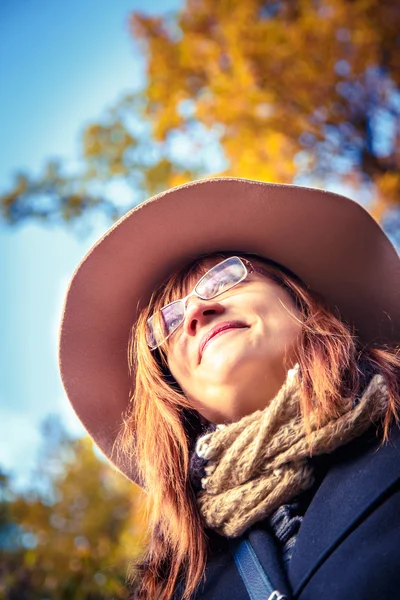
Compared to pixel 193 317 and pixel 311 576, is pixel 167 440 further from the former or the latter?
pixel 311 576

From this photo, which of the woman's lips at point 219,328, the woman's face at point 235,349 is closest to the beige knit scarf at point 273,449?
the woman's face at point 235,349

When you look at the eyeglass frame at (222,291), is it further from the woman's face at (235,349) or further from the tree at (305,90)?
the tree at (305,90)

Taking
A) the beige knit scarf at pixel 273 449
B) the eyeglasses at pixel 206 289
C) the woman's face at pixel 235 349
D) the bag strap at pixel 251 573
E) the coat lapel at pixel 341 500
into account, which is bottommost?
the bag strap at pixel 251 573

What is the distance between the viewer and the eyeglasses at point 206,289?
5.50 ft

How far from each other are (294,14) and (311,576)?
5.98 meters

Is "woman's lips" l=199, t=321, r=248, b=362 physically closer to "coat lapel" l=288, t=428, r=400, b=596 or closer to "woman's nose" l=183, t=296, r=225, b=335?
"woman's nose" l=183, t=296, r=225, b=335

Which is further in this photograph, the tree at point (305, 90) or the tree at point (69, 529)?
the tree at point (305, 90)

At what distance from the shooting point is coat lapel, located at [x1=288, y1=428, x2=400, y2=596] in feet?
4.10

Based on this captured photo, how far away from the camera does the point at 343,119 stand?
5.78 metres

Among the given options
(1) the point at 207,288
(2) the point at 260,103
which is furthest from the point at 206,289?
(2) the point at 260,103

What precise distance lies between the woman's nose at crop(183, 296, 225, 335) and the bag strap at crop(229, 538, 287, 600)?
1.86 feet

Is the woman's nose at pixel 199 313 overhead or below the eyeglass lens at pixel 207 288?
below

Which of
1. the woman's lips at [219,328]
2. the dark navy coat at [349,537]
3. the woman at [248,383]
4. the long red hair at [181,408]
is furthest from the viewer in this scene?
the woman's lips at [219,328]

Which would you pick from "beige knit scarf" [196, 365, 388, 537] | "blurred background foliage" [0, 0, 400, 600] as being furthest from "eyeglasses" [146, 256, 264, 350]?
"blurred background foliage" [0, 0, 400, 600]
